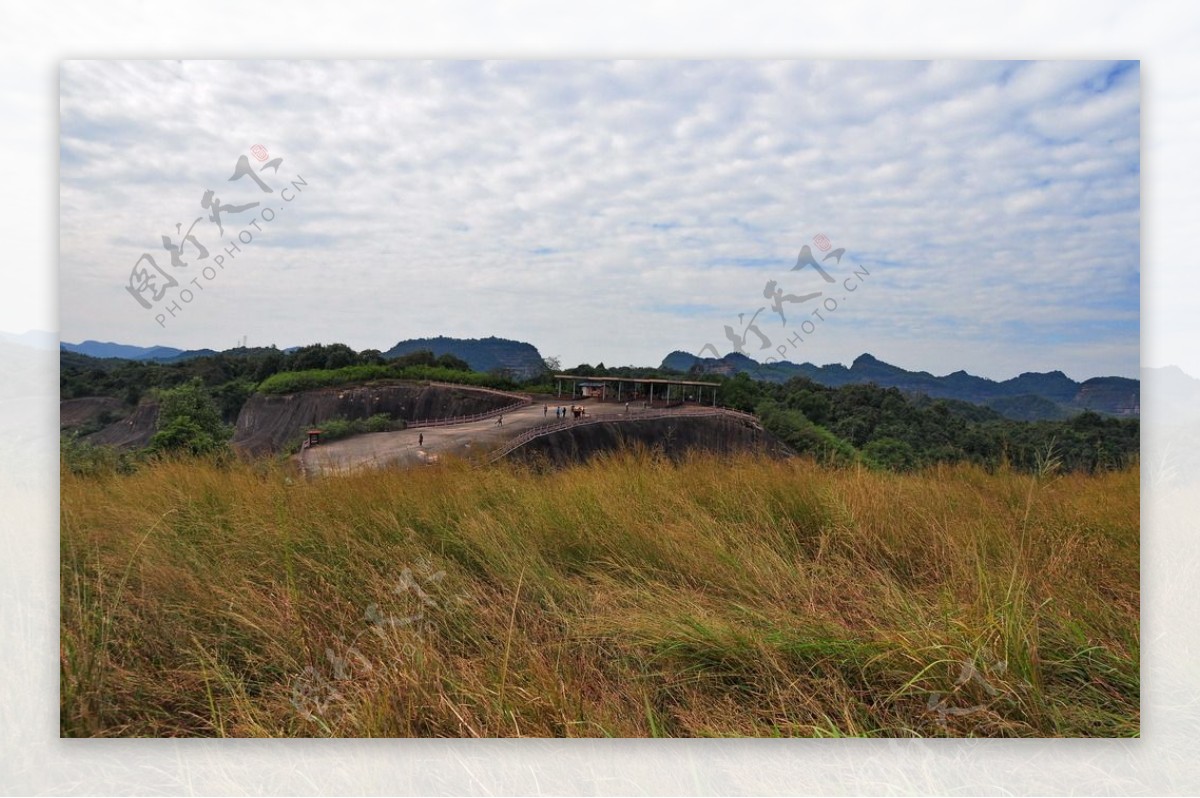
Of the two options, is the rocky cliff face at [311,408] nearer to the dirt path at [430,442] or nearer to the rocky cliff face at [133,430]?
the dirt path at [430,442]

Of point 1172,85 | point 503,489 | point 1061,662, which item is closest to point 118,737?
point 503,489

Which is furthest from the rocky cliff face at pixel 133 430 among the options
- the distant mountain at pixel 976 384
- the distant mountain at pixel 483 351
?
the distant mountain at pixel 976 384

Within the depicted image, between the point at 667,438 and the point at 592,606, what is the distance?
6.04 feet

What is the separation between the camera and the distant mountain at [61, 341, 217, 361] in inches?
111

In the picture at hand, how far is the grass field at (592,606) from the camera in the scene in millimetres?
2109

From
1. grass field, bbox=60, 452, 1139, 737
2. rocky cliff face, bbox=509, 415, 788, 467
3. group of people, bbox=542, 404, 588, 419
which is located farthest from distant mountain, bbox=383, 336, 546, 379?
grass field, bbox=60, 452, 1139, 737

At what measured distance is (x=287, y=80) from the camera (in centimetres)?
286

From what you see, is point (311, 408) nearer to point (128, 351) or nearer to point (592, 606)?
point (128, 351)

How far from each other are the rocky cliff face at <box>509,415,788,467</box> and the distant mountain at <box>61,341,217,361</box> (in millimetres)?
1818

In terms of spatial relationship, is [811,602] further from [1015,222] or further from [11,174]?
[11,174]

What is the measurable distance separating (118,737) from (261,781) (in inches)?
23.1

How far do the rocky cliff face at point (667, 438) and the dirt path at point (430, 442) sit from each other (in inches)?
4.2

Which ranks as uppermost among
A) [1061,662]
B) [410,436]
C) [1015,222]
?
[1015,222]

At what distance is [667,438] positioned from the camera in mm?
4160
